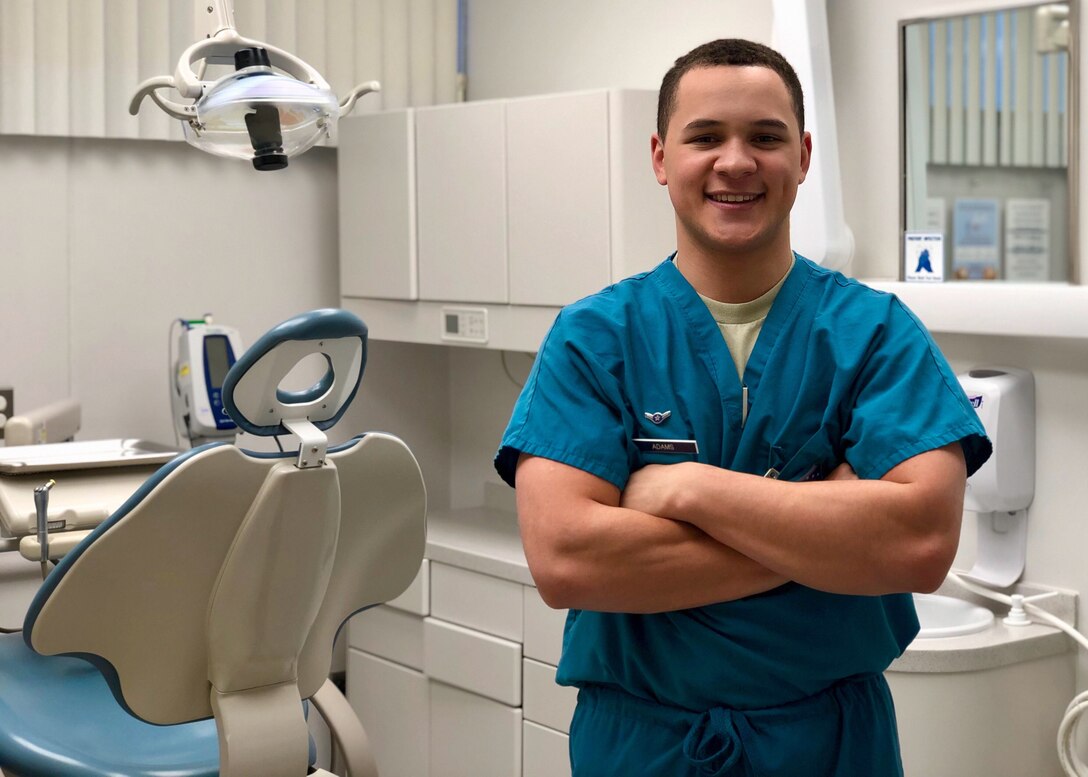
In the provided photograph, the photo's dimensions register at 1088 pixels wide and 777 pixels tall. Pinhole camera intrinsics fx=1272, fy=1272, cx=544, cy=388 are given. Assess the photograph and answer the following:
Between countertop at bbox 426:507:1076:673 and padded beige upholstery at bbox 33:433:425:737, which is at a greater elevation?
padded beige upholstery at bbox 33:433:425:737

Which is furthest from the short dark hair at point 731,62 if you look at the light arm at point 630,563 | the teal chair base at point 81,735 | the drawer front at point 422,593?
the drawer front at point 422,593

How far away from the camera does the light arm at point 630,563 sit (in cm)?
135

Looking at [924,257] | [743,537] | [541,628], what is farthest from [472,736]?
[743,537]

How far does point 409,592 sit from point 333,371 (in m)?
1.71

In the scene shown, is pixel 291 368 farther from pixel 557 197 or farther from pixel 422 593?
pixel 422 593

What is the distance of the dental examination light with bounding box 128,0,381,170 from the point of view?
6.59 feet

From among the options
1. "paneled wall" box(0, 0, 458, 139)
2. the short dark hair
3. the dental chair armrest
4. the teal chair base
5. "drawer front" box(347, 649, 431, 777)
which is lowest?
"drawer front" box(347, 649, 431, 777)

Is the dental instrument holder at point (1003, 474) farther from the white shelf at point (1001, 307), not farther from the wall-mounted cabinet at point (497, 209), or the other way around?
the wall-mounted cabinet at point (497, 209)

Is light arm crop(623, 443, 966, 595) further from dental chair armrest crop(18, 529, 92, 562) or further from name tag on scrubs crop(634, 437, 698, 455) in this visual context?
dental chair armrest crop(18, 529, 92, 562)

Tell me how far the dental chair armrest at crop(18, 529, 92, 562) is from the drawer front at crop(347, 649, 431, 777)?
1.47 meters

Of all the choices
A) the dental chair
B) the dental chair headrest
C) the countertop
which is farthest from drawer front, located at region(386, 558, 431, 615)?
the dental chair headrest

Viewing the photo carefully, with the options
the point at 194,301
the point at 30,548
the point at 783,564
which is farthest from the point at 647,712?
the point at 194,301

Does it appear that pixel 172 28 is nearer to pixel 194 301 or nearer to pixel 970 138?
pixel 194 301

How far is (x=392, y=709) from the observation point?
11.5 ft
